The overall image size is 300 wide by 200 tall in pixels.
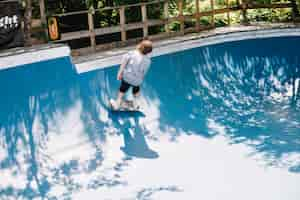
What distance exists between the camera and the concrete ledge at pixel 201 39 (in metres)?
12.1

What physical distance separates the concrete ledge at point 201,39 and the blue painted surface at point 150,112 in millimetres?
495

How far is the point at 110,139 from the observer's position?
7566 millimetres

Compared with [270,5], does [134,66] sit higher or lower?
lower

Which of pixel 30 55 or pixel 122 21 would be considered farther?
pixel 122 21

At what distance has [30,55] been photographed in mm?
11656

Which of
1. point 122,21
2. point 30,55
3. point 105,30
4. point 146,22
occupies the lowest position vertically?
→ point 30,55

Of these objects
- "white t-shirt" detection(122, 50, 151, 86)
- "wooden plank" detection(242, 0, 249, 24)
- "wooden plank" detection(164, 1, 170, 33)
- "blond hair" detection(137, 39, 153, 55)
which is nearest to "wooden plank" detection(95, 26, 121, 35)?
"wooden plank" detection(164, 1, 170, 33)

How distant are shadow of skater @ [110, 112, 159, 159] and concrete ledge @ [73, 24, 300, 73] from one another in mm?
3457

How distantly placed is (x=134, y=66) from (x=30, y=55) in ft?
14.8

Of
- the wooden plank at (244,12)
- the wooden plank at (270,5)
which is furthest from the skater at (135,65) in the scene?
the wooden plank at (244,12)

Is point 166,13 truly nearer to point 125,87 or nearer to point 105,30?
point 105,30

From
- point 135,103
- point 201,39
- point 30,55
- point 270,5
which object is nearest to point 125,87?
point 135,103

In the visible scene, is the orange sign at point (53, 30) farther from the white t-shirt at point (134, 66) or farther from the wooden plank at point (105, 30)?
the white t-shirt at point (134, 66)

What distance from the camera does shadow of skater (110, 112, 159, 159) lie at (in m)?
7.05
